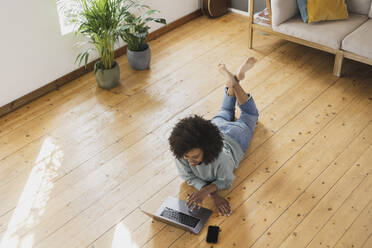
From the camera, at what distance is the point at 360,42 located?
10.4 ft

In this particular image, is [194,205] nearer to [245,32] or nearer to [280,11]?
[280,11]

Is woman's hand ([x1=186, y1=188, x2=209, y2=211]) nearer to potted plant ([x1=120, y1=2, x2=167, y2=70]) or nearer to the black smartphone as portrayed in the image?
the black smartphone

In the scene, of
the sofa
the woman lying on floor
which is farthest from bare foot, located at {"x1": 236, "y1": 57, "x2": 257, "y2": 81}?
the sofa

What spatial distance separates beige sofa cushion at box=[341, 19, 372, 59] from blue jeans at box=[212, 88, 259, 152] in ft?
3.22

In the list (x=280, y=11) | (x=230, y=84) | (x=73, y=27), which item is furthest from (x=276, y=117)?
(x=73, y=27)

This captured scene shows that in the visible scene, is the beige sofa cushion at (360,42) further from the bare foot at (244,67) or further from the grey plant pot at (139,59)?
the grey plant pot at (139,59)

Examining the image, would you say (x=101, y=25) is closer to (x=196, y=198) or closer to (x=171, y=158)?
(x=171, y=158)

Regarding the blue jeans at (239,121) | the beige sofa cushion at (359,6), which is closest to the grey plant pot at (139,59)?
the blue jeans at (239,121)

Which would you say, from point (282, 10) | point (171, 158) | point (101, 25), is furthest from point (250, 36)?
point (171, 158)

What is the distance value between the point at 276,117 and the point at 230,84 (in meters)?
0.51

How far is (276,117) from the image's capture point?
10.1 feet

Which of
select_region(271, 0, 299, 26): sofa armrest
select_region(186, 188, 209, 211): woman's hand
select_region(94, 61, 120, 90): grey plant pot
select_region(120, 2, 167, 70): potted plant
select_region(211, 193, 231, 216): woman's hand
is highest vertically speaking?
select_region(271, 0, 299, 26): sofa armrest

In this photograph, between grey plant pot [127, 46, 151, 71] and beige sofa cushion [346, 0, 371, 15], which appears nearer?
beige sofa cushion [346, 0, 371, 15]

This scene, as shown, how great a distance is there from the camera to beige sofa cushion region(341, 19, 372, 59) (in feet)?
10.3
